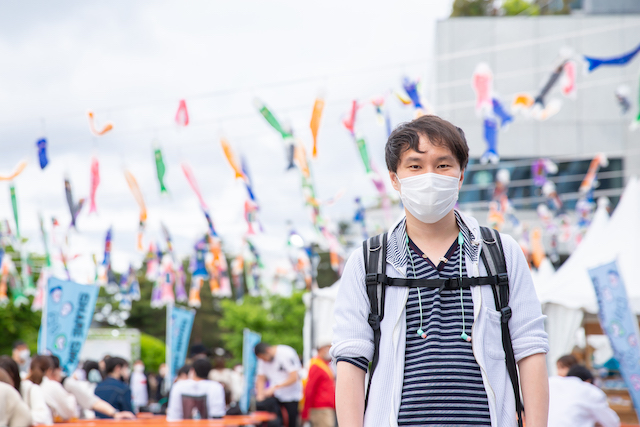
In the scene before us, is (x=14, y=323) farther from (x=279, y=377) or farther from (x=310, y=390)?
(x=310, y=390)

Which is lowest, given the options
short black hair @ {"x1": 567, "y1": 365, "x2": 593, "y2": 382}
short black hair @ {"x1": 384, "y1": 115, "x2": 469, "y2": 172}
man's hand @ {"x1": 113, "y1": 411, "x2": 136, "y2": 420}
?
man's hand @ {"x1": 113, "y1": 411, "x2": 136, "y2": 420}

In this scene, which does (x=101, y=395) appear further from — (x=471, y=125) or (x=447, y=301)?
(x=471, y=125)

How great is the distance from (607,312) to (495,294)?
566 centimetres

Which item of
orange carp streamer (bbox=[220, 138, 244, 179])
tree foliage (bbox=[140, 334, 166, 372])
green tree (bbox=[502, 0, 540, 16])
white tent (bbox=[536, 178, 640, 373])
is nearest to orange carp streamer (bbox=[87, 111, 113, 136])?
orange carp streamer (bbox=[220, 138, 244, 179])

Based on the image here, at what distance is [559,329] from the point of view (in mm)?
9562

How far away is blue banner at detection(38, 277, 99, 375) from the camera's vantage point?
8359 millimetres

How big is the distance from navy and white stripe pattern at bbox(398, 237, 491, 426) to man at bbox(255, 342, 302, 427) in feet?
24.5

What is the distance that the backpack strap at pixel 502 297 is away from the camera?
5.67 feet

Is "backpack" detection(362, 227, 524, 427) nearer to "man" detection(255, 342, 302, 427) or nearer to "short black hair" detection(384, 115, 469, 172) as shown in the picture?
"short black hair" detection(384, 115, 469, 172)

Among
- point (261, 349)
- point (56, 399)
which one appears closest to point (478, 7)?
point (261, 349)

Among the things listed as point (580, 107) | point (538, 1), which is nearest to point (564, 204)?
point (580, 107)

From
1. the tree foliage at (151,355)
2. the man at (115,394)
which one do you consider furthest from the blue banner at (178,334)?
the tree foliage at (151,355)

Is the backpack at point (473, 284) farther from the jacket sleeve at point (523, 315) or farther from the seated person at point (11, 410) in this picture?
the seated person at point (11, 410)

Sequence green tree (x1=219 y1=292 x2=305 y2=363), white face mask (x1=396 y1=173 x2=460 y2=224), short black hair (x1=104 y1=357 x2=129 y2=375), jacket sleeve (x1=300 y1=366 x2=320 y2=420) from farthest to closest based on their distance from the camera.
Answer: green tree (x1=219 y1=292 x2=305 y2=363)
short black hair (x1=104 y1=357 x2=129 y2=375)
jacket sleeve (x1=300 y1=366 x2=320 y2=420)
white face mask (x1=396 y1=173 x2=460 y2=224)
